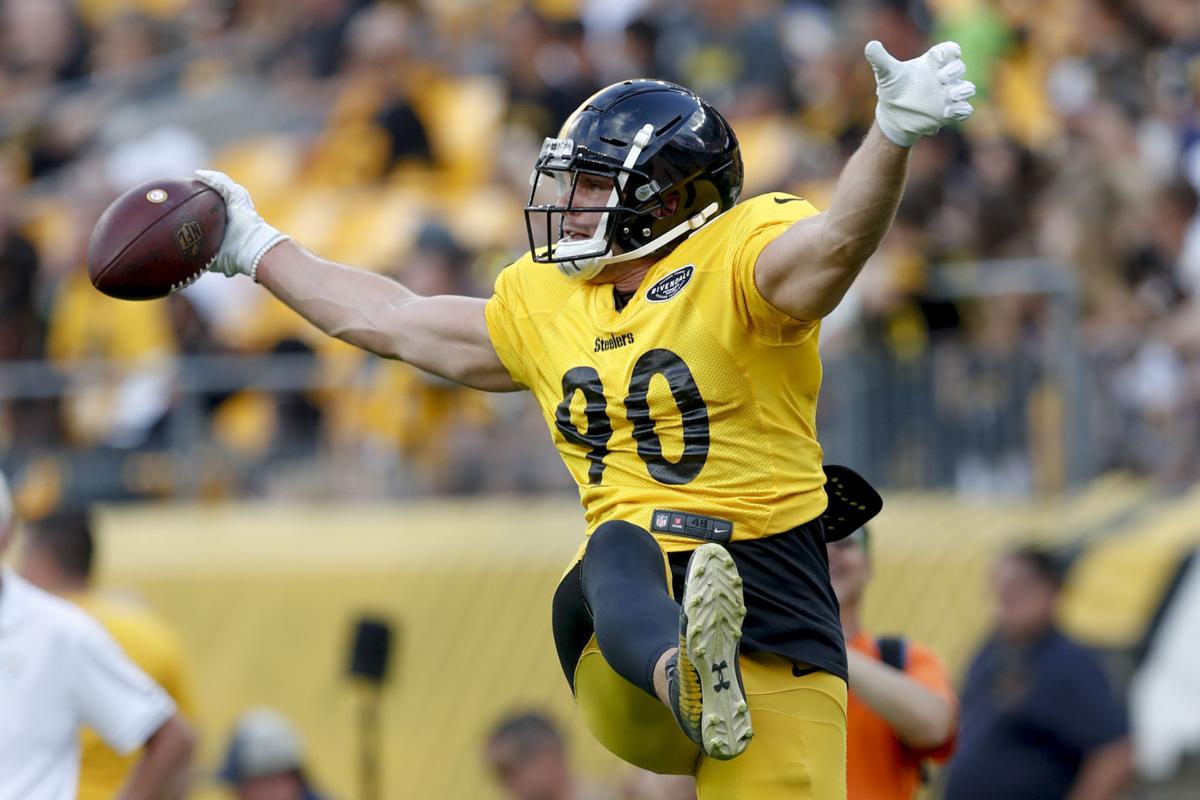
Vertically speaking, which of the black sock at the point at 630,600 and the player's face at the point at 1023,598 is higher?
the black sock at the point at 630,600

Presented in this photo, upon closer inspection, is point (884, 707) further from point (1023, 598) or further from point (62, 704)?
point (1023, 598)

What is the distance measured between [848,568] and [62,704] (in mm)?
2149

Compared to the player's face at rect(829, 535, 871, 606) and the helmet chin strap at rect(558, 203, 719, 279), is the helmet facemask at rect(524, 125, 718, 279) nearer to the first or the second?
the helmet chin strap at rect(558, 203, 719, 279)

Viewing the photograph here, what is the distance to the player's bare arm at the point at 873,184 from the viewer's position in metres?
4.17

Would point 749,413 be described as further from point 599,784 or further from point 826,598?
point 599,784

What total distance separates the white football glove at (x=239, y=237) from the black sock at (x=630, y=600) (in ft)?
4.14

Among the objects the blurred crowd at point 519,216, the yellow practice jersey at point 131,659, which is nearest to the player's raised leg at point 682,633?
the yellow practice jersey at point 131,659

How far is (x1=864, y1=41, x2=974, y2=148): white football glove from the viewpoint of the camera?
4156 mm

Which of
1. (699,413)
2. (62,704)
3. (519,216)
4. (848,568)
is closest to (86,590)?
(62,704)

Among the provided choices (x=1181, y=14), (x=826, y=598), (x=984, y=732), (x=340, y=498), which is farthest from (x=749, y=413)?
(x=1181, y=14)

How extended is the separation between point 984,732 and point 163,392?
4.86 m

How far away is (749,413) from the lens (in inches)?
179

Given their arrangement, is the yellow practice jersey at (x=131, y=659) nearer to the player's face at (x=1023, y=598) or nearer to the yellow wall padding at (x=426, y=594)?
the yellow wall padding at (x=426, y=594)

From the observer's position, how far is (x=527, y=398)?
1021 centimetres
